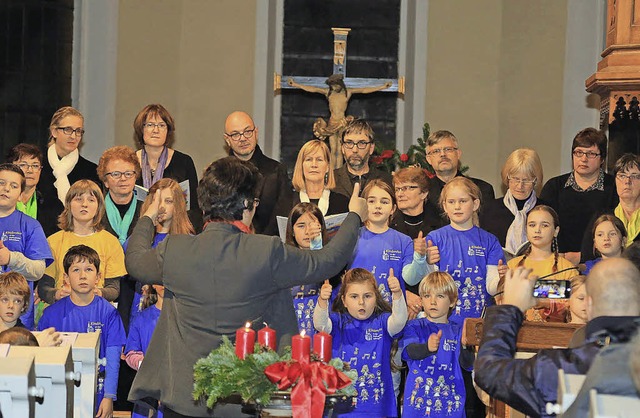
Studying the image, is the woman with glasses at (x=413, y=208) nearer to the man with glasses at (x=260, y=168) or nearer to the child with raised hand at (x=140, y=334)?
the man with glasses at (x=260, y=168)

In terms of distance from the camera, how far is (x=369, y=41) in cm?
1084

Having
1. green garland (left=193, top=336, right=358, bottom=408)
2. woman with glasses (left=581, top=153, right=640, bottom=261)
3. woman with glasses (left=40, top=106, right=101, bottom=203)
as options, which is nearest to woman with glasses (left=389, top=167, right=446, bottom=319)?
woman with glasses (left=581, top=153, right=640, bottom=261)

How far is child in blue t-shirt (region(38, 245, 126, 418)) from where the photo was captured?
608 centimetres

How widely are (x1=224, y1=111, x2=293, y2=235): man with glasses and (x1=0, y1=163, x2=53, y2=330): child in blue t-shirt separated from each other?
4.23 ft

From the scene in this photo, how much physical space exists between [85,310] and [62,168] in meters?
1.31

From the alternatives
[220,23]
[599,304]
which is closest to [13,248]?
[599,304]

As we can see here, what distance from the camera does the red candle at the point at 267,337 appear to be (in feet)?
13.3

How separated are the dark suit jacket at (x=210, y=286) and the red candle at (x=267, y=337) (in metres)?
0.15

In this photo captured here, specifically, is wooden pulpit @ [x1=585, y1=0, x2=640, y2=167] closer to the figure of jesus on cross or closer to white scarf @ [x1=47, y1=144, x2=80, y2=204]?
the figure of jesus on cross

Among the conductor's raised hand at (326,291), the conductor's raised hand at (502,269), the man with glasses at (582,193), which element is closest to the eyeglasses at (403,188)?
the conductor's raised hand at (502,269)

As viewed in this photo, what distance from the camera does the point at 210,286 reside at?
4199 mm

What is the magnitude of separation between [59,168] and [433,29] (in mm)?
4462

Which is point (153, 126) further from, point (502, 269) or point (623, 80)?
point (623, 80)

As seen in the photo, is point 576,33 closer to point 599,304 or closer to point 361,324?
point 361,324
